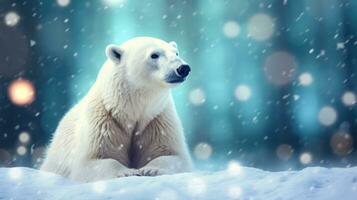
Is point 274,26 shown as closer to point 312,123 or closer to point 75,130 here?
point 312,123

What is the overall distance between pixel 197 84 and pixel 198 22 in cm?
82

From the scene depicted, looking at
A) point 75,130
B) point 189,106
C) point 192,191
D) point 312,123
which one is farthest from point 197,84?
point 192,191

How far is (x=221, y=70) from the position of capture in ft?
29.7

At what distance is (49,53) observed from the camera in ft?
26.7

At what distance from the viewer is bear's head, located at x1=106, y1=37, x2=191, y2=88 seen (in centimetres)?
421

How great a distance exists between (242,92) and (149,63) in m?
4.88

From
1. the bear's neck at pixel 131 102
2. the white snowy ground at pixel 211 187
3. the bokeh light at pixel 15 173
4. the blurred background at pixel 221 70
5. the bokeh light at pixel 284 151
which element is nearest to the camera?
the white snowy ground at pixel 211 187

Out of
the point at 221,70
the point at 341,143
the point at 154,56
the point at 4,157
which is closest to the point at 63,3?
the point at 4,157

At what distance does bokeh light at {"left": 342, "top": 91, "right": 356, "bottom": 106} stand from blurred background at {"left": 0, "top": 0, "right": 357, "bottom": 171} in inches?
1.1

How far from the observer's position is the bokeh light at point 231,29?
916 centimetres

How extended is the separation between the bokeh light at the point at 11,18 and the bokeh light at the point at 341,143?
4.54 m

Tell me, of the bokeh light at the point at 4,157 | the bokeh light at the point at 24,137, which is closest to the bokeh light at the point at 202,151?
the bokeh light at the point at 24,137

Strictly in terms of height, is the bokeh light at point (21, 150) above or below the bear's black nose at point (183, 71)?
above

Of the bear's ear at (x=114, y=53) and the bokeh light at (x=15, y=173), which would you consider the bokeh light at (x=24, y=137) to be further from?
the bokeh light at (x=15, y=173)
